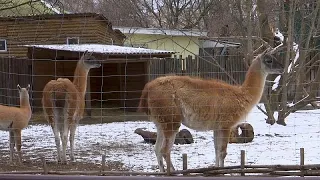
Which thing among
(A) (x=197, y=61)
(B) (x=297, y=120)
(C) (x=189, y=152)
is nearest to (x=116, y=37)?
(A) (x=197, y=61)

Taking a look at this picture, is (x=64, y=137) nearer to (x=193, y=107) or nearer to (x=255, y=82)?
(x=193, y=107)

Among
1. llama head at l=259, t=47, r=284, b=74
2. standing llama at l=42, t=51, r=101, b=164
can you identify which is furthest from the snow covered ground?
llama head at l=259, t=47, r=284, b=74

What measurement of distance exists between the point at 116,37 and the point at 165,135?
15.6 metres

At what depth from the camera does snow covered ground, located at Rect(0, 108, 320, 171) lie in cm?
894

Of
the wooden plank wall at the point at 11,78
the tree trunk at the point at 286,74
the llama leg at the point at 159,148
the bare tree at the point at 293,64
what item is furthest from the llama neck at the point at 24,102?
the wooden plank wall at the point at 11,78

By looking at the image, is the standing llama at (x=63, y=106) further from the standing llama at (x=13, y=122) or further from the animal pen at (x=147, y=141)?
the standing llama at (x=13, y=122)

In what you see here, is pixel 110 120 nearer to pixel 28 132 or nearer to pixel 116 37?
pixel 28 132

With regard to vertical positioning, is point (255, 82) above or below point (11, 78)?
above

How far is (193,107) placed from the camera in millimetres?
7727

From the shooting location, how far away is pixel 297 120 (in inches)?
595

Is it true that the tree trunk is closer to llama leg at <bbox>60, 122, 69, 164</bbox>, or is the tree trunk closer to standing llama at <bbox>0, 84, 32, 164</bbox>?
llama leg at <bbox>60, 122, 69, 164</bbox>

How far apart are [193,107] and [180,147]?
9.76ft

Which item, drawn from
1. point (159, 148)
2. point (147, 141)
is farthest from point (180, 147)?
point (159, 148)

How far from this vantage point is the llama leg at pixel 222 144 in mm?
7734
